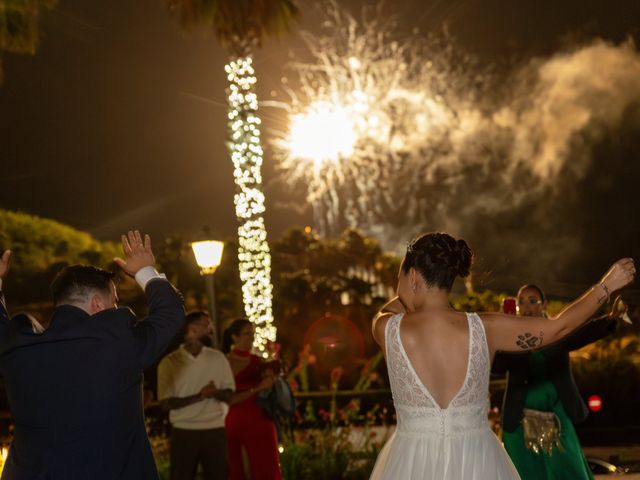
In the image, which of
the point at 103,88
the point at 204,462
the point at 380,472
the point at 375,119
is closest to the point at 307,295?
the point at 375,119

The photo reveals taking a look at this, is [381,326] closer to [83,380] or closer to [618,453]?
[83,380]

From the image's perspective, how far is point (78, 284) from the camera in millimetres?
4773

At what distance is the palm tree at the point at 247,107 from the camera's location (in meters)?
A: 15.2

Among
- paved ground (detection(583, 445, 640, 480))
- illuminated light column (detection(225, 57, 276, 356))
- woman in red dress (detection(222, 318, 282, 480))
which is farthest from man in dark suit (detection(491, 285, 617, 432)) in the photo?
illuminated light column (detection(225, 57, 276, 356))

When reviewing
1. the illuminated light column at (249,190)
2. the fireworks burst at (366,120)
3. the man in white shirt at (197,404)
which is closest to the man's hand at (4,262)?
the man in white shirt at (197,404)

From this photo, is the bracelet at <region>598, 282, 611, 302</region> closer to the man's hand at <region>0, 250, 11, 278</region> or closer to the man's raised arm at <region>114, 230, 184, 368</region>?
the man's raised arm at <region>114, 230, 184, 368</region>

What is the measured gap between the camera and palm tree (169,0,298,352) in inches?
598

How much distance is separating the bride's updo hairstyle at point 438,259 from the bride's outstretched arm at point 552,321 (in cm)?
25

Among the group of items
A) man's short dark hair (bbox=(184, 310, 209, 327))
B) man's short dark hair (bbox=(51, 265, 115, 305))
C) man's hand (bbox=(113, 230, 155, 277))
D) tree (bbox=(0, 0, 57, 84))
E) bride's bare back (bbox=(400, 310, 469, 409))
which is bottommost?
bride's bare back (bbox=(400, 310, 469, 409))

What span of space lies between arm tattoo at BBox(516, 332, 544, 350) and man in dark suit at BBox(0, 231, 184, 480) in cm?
154

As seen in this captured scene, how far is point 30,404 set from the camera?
15.2ft

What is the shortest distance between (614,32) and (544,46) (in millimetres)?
2522

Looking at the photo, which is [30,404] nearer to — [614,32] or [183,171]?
[183,171]

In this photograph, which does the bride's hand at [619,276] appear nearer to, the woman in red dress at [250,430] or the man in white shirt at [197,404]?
the man in white shirt at [197,404]
